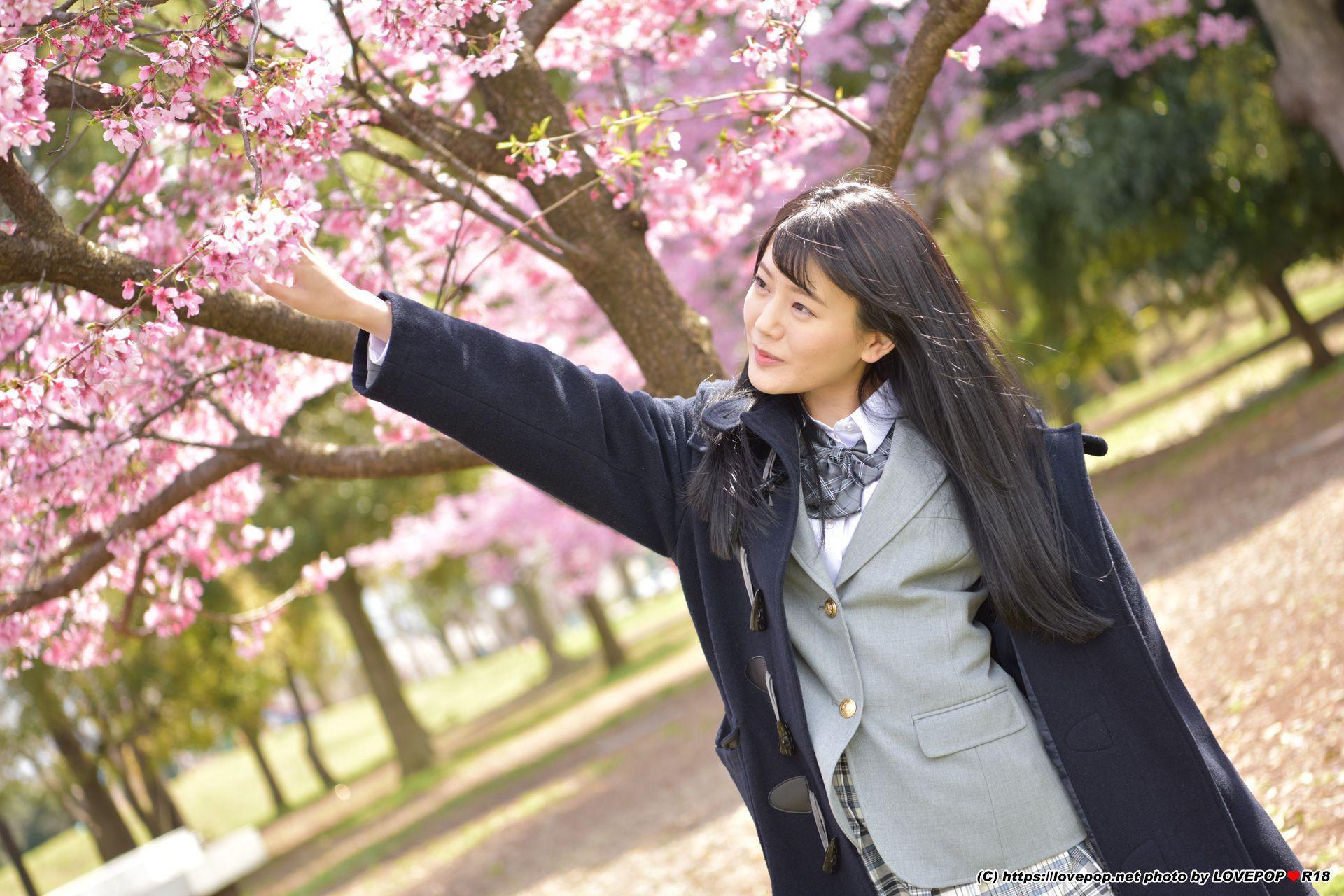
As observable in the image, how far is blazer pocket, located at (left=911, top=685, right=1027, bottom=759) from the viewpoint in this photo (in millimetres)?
1934

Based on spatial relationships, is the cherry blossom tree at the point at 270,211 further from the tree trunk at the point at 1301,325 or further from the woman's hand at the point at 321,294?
the tree trunk at the point at 1301,325

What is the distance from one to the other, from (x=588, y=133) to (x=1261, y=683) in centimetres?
410

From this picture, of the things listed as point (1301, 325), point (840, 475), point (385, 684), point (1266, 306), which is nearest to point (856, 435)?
point (840, 475)

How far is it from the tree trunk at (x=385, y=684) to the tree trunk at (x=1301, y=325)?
13.1 metres

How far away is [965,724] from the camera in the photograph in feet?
6.40

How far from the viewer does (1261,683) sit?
216 inches

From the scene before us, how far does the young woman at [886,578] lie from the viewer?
1945 millimetres

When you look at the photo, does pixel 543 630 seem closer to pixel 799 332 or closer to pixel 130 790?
pixel 130 790

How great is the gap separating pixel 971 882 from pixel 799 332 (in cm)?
99

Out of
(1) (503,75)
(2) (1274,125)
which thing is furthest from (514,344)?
(2) (1274,125)

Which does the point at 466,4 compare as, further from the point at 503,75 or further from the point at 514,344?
the point at 514,344

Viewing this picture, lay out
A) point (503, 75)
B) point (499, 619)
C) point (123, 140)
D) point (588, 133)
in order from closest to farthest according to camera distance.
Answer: point (123, 140), point (503, 75), point (588, 133), point (499, 619)

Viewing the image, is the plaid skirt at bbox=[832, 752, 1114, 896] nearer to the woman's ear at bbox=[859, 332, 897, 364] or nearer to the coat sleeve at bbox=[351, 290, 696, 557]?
the coat sleeve at bbox=[351, 290, 696, 557]

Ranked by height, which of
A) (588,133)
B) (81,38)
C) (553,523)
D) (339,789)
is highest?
(81,38)
